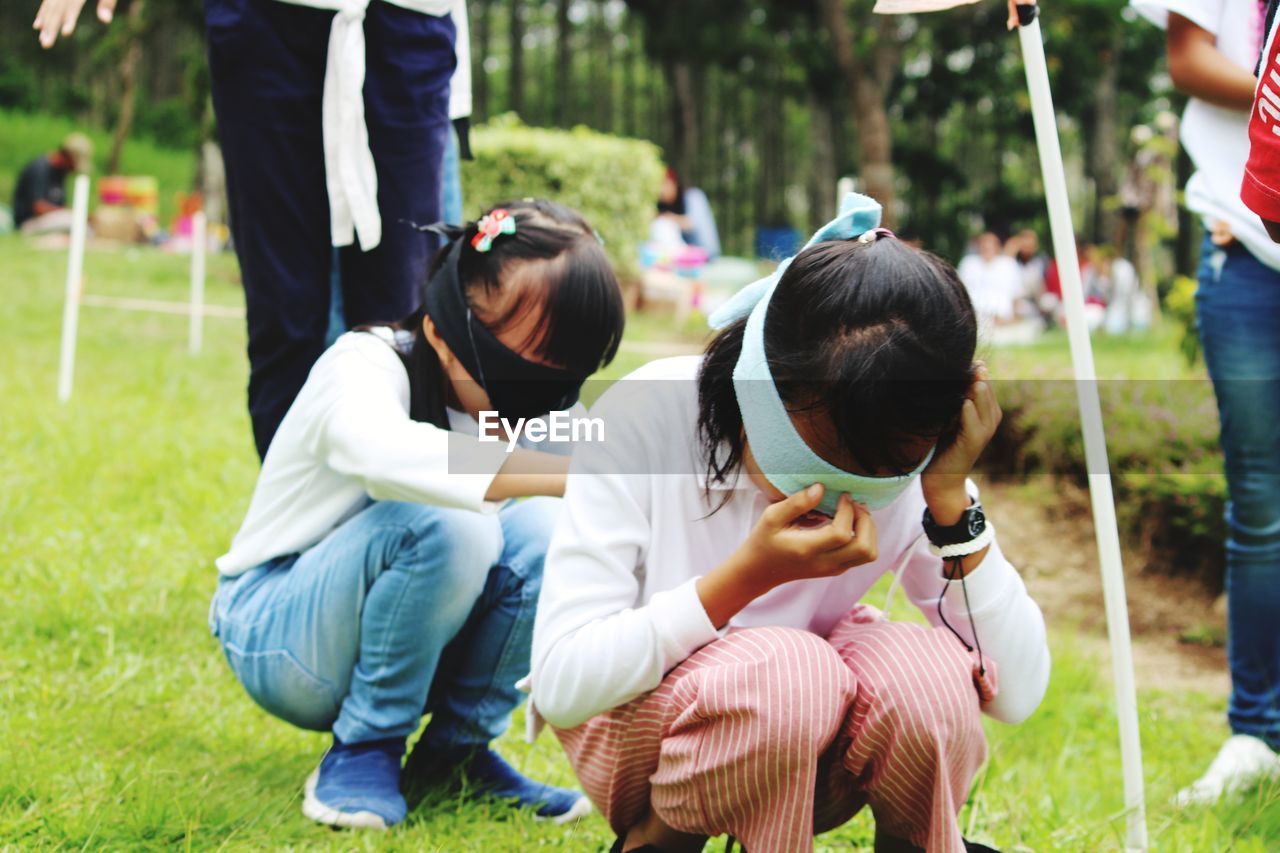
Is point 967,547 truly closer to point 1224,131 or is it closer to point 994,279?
point 1224,131

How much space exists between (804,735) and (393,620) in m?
0.68

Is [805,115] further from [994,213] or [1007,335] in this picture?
[1007,335]

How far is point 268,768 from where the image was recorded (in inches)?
84.0

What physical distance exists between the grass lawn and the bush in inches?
213

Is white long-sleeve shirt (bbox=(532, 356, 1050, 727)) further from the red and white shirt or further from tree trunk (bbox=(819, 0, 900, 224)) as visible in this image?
tree trunk (bbox=(819, 0, 900, 224))

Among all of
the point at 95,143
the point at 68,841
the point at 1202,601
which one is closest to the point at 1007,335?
the point at 1202,601

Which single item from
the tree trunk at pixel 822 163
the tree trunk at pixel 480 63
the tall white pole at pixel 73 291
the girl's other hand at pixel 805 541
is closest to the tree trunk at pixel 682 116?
the tree trunk at pixel 822 163

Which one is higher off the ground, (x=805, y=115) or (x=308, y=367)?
(x=308, y=367)

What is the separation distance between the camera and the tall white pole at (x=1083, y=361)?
6.05ft

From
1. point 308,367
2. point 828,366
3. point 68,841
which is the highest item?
point 828,366

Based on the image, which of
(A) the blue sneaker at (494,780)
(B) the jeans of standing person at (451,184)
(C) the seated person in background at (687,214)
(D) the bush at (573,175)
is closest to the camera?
(A) the blue sneaker at (494,780)

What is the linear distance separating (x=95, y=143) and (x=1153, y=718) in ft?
71.9

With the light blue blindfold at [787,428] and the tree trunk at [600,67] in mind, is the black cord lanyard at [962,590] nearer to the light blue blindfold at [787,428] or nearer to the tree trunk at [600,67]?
the light blue blindfold at [787,428]

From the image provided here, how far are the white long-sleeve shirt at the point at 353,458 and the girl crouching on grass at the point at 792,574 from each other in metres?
0.20
